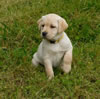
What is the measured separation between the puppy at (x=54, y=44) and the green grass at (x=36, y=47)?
19cm

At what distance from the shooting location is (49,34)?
3330mm

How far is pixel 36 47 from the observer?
15.1 feet

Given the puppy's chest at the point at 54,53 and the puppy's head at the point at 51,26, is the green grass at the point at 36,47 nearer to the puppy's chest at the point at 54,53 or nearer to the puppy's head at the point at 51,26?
the puppy's chest at the point at 54,53

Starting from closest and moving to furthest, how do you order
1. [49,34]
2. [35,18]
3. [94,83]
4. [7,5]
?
1. [49,34]
2. [94,83]
3. [35,18]
4. [7,5]

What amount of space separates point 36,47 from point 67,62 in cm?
115

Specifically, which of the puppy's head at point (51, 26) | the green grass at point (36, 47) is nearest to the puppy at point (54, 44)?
the puppy's head at point (51, 26)

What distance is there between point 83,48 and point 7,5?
2.73 meters

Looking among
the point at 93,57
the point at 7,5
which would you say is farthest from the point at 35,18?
the point at 93,57

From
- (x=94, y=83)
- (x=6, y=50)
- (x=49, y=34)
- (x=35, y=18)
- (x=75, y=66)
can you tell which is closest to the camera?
(x=49, y=34)

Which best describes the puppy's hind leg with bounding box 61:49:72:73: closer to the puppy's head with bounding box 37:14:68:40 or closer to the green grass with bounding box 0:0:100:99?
the green grass with bounding box 0:0:100:99

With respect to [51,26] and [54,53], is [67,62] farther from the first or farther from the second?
[51,26]

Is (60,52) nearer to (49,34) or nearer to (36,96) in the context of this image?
(49,34)

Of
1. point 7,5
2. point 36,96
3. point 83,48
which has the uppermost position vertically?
point 7,5

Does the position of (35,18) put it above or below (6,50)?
above
